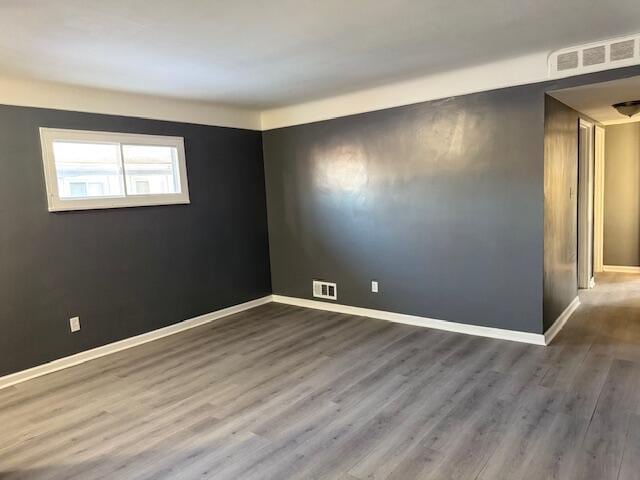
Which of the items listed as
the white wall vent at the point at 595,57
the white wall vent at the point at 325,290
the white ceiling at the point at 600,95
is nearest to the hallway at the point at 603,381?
the white ceiling at the point at 600,95

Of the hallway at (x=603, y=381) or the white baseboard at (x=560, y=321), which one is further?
the white baseboard at (x=560, y=321)

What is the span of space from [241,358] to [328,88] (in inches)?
106

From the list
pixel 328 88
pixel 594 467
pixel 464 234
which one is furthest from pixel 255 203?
pixel 594 467

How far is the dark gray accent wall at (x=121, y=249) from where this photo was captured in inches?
140

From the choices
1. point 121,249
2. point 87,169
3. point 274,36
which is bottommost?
point 121,249

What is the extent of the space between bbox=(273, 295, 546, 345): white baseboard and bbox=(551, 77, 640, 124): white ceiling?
2056 millimetres

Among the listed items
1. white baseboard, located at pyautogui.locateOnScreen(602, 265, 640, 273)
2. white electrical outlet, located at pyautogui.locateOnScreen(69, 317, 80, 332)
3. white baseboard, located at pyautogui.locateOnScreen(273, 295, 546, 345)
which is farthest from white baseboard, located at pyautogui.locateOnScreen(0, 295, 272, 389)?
white baseboard, located at pyautogui.locateOnScreen(602, 265, 640, 273)

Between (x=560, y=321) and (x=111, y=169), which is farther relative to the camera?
(x=560, y=321)

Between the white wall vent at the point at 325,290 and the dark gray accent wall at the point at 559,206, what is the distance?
7.38 feet

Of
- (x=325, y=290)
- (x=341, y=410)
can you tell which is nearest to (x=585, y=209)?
(x=325, y=290)

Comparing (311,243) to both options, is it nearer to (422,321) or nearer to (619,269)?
(422,321)

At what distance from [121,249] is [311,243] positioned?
213cm

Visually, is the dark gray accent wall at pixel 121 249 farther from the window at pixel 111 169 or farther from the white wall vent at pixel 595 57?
the white wall vent at pixel 595 57

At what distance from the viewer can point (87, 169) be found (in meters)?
3.97
